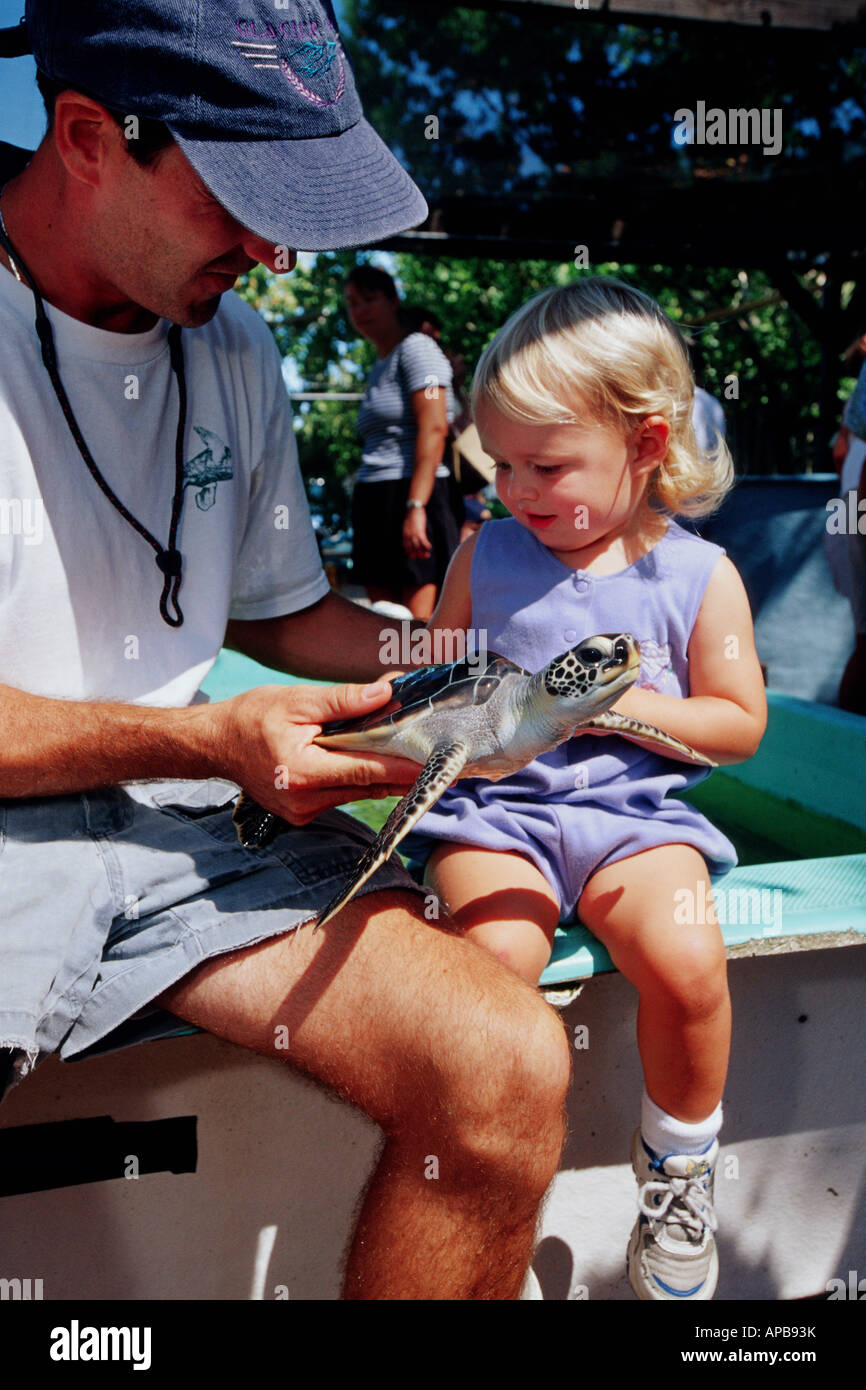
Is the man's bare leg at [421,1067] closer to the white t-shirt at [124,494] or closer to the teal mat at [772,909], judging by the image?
the teal mat at [772,909]

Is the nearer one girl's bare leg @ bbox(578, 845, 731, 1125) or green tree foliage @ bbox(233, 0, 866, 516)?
girl's bare leg @ bbox(578, 845, 731, 1125)

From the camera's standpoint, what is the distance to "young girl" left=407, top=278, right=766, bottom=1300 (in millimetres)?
1287

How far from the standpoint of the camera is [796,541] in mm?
4000

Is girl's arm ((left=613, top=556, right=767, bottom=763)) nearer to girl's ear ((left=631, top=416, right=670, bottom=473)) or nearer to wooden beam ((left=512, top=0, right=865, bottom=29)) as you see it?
girl's ear ((left=631, top=416, right=670, bottom=473))

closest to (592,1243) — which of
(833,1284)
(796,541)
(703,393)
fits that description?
(833,1284)

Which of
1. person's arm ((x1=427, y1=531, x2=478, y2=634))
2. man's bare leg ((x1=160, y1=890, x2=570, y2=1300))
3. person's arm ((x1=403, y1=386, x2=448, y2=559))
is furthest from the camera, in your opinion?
person's arm ((x1=403, y1=386, x2=448, y2=559))

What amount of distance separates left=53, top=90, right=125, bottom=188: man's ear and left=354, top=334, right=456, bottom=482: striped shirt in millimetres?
2774

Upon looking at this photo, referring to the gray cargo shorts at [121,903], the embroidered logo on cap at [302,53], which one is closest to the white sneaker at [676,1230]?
the gray cargo shorts at [121,903]

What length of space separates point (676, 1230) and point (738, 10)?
4.92m

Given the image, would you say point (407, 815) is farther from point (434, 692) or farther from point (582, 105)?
point (582, 105)

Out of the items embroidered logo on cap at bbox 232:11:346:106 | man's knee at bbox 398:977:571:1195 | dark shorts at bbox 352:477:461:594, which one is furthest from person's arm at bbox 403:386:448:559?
man's knee at bbox 398:977:571:1195

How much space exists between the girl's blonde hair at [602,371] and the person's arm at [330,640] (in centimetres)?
38

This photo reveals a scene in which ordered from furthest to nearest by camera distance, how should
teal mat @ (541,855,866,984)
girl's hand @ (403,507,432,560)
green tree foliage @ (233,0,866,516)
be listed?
green tree foliage @ (233,0,866,516), girl's hand @ (403,507,432,560), teal mat @ (541,855,866,984)
